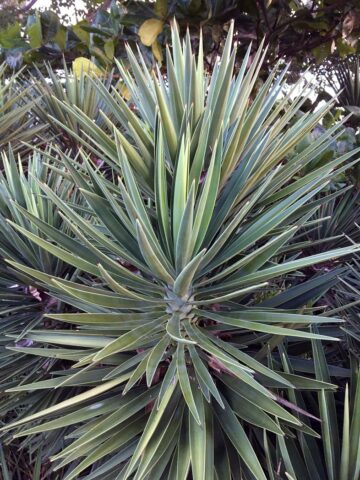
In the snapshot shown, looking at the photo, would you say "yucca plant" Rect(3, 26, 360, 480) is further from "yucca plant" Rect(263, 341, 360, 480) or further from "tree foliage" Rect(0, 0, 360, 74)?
"tree foliage" Rect(0, 0, 360, 74)

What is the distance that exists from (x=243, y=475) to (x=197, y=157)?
1.42 feet

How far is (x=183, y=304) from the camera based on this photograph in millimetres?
565

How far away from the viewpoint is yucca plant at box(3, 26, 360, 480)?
502 mm

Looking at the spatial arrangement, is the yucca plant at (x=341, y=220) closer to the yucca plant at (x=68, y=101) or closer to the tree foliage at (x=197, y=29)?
the tree foliage at (x=197, y=29)

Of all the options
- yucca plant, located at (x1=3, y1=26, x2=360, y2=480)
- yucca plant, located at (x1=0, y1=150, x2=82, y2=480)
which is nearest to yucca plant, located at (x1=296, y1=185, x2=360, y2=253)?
yucca plant, located at (x1=3, y1=26, x2=360, y2=480)

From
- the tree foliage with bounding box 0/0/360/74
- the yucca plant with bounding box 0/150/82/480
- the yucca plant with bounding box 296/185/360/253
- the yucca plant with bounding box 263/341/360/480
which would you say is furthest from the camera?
the tree foliage with bounding box 0/0/360/74

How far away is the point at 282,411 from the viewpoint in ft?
1.57

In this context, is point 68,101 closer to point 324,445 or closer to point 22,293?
point 22,293

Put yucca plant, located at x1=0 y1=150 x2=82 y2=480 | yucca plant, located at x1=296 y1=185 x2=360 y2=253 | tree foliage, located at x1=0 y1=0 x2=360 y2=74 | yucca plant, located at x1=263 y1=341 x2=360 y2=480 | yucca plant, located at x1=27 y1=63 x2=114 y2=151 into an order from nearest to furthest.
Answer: yucca plant, located at x1=263 y1=341 x2=360 y2=480
yucca plant, located at x1=0 y1=150 x2=82 y2=480
yucca plant, located at x1=296 y1=185 x2=360 y2=253
yucca plant, located at x1=27 y1=63 x2=114 y2=151
tree foliage, located at x1=0 y1=0 x2=360 y2=74

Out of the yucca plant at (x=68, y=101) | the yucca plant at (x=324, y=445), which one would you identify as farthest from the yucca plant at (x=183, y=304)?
the yucca plant at (x=68, y=101)

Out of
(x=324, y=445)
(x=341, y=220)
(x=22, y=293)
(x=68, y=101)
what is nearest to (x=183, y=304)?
(x=324, y=445)

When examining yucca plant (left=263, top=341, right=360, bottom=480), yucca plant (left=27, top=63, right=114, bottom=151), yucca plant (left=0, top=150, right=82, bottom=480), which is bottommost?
yucca plant (left=263, top=341, right=360, bottom=480)

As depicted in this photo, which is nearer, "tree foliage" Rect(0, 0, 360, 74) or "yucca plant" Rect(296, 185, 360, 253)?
"yucca plant" Rect(296, 185, 360, 253)

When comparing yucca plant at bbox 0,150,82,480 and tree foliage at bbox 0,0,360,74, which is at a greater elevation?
tree foliage at bbox 0,0,360,74
